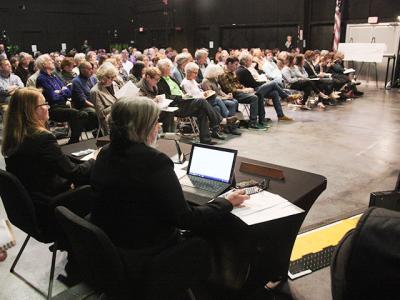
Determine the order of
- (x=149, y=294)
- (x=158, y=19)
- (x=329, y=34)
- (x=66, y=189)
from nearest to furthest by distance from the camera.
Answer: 1. (x=149, y=294)
2. (x=66, y=189)
3. (x=329, y=34)
4. (x=158, y=19)

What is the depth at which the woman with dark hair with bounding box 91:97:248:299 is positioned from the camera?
5.35 feet

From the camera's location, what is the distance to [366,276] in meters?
0.91

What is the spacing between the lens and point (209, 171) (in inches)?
88.3

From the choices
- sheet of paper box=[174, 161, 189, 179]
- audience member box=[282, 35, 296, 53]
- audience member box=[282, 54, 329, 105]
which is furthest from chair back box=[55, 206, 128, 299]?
audience member box=[282, 35, 296, 53]

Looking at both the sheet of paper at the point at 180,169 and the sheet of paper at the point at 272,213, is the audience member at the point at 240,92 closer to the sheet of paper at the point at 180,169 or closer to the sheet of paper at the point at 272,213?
the sheet of paper at the point at 180,169

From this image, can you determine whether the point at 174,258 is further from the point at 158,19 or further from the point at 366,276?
the point at 158,19

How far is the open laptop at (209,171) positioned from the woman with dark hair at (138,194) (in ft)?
1.13

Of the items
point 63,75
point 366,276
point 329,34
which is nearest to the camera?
point 366,276

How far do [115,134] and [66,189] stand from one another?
0.99m

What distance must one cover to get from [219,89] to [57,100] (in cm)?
252

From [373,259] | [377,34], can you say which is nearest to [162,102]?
[373,259]

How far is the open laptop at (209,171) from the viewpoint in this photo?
2137mm

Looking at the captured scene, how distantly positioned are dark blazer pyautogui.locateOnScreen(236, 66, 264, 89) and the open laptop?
4.58 m

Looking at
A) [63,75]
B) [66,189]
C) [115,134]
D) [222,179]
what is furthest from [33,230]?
[63,75]
